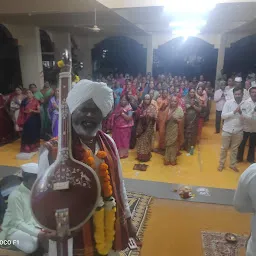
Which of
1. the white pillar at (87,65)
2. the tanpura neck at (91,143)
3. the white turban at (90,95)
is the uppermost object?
the white pillar at (87,65)

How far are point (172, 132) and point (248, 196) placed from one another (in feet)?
10.7

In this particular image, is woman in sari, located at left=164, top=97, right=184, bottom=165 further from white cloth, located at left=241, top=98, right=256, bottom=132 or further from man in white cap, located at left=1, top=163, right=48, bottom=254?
man in white cap, located at left=1, top=163, right=48, bottom=254

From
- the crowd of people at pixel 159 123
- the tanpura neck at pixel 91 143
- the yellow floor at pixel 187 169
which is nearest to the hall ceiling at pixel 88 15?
the crowd of people at pixel 159 123

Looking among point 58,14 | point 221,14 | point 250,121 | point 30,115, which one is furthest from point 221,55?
point 30,115

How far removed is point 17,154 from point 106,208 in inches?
167

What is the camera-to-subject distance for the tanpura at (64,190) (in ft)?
3.52

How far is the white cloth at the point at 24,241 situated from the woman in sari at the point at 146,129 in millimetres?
3062

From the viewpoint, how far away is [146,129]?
16.0ft

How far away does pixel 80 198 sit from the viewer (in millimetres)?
1117

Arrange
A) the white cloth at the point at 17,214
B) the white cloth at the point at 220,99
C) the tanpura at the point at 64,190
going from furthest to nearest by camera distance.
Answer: the white cloth at the point at 220,99
the white cloth at the point at 17,214
the tanpura at the point at 64,190

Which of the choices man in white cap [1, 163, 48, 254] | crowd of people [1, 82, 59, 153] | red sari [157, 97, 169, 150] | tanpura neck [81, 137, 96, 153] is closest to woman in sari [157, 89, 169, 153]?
red sari [157, 97, 169, 150]

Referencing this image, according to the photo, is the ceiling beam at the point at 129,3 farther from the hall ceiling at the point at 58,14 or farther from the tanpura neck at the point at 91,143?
the tanpura neck at the point at 91,143

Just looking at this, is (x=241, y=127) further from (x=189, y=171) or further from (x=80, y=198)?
Result: (x=80, y=198)

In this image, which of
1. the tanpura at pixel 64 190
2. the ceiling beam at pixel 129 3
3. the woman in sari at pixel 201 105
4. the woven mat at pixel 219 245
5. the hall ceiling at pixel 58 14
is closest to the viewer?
the tanpura at pixel 64 190
